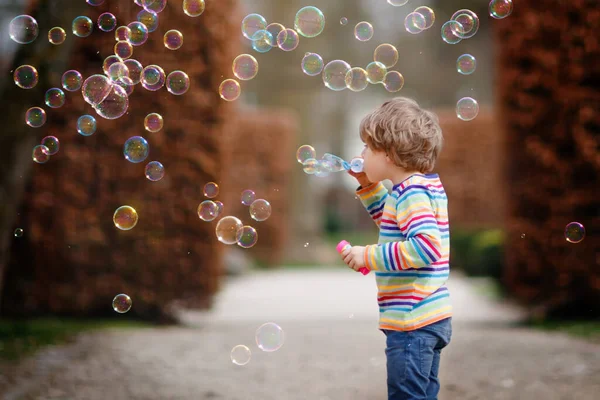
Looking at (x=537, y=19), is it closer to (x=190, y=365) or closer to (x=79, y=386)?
(x=190, y=365)

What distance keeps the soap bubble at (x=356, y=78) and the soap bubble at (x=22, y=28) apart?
2.34 metres

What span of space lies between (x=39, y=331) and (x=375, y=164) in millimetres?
3619

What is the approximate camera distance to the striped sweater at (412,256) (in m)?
2.22

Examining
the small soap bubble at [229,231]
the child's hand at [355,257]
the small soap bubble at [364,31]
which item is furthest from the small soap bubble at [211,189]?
the child's hand at [355,257]

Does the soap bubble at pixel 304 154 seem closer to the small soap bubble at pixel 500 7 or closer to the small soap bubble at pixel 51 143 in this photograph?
the small soap bubble at pixel 500 7

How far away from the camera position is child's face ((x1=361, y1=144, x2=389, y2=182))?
2.42m

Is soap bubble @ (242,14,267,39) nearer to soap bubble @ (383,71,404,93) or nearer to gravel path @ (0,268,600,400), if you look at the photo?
soap bubble @ (383,71,404,93)

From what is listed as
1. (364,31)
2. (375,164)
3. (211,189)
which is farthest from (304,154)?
(211,189)

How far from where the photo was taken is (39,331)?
4.96 metres

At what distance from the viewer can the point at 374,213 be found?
2.64 m

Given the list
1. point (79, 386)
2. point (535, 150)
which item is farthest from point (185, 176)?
point (535, 150)

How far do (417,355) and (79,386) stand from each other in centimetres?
225

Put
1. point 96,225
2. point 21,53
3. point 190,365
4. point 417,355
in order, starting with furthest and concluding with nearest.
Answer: point 96,225, point 21,53, point 190,365, point 417,355

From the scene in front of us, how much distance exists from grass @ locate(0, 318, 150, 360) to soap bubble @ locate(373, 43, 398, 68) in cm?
302
